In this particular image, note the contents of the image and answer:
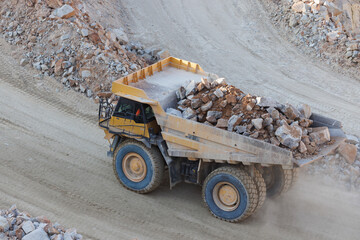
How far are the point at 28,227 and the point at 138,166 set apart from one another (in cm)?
314

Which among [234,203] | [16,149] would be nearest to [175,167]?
[234,203]

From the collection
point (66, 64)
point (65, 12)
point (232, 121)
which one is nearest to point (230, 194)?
point (232, 121)

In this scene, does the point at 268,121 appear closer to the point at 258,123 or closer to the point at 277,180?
the point at 258,123

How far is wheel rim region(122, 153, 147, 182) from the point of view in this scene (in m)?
9.77

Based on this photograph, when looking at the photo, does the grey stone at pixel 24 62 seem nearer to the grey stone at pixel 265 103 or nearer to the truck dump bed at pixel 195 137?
the truck dump bed at pixel 195 137

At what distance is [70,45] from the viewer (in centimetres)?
1485

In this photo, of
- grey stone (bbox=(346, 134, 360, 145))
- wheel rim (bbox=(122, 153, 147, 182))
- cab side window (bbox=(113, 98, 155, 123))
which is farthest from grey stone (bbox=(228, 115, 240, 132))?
grey stone (bbox=(346, 134, 360, 145))

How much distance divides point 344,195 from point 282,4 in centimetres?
1209

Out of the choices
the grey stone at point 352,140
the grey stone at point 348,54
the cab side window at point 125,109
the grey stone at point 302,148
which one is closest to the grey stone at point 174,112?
the cab side window at point 125,109

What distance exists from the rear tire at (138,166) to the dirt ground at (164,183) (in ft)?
1.00

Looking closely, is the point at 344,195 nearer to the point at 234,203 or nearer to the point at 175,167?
the point at 234,203

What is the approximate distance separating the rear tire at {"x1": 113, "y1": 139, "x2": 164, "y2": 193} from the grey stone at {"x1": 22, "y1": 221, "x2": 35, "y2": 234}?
2.98 m

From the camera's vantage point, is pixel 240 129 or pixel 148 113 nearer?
pixel 240 129

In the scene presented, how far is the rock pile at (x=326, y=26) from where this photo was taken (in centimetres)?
1727
